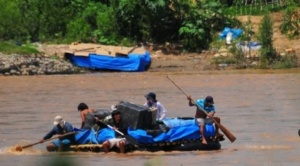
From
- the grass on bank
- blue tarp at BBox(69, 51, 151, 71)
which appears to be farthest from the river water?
the grass on bank

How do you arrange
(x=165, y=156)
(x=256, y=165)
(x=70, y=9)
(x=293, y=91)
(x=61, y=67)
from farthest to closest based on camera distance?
(x=70, y=9)
(x=61, y=67)
(x=293, y=91)
(x=165, y=156)
(x=256, y=165)

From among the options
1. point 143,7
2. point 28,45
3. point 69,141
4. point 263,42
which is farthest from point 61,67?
point 69,141

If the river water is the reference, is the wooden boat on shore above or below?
above

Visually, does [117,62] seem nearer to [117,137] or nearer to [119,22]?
[119,22]

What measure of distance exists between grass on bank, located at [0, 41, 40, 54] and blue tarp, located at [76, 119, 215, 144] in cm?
1949

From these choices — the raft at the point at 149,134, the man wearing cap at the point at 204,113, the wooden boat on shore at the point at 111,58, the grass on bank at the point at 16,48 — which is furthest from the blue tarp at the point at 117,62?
the raft at the point at 149,134

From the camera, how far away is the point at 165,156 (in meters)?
11.9

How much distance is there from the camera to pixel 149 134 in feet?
39.3

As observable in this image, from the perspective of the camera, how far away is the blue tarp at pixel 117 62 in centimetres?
3048

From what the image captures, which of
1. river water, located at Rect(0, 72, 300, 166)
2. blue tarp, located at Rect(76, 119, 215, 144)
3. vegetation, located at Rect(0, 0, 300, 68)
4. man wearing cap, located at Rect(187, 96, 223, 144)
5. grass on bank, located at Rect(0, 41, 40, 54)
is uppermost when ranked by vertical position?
vegetation, located at Rect(0, 0, 300, 68)

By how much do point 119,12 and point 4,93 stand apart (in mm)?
10851

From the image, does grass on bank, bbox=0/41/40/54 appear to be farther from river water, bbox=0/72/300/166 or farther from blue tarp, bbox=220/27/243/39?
blue tarp, bbox=220/27/243/39

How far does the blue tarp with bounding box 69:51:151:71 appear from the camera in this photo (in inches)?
1200

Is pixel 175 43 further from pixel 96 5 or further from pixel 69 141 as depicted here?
pixel 69 141
